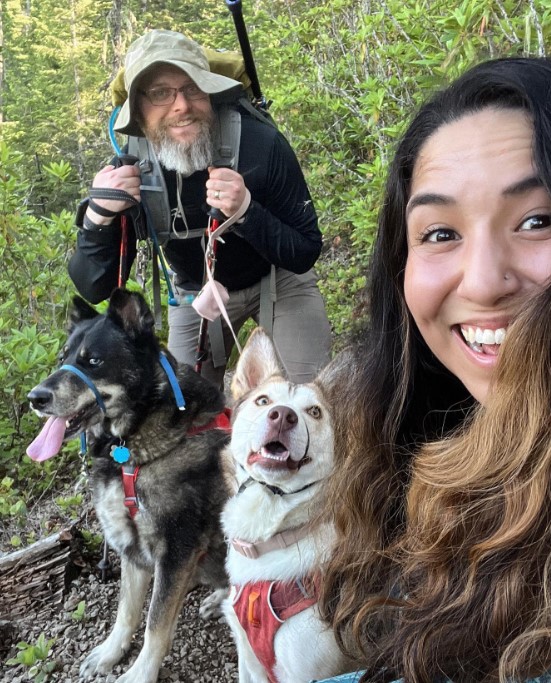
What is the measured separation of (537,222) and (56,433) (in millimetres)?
2435

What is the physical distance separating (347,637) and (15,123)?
18.3 m

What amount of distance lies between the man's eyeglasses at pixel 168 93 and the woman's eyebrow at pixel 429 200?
2172 mm

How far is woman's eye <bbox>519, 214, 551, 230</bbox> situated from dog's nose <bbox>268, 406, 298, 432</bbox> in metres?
1.17

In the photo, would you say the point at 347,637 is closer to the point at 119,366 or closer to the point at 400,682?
the point at 400,682

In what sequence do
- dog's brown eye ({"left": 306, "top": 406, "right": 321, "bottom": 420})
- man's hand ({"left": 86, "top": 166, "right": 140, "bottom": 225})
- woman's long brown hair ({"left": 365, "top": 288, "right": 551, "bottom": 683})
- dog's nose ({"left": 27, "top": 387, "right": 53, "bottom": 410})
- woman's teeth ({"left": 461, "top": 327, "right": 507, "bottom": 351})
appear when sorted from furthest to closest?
man's hand ({"left": 86, "top": 166, "right": 140, "bottom": 225}) < dog's nose ({"left": 27, "top": 387, "right": 53, "bottom": 410}) < dog's brown eye ({"left": 306, "top": 406, "right": 321, "bottom": 420}) < woman's teeth ({"left": 461, "top": 327, "right": 507, "bottom": 351}) < woman's long brown hair ({"left": 365, "top": 288, "right": 551, "bottom": 683})

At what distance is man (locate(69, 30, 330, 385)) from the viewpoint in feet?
9.07

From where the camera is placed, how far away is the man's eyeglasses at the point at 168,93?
287 centimetres

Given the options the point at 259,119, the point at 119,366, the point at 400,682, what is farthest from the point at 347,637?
the point at 259,119

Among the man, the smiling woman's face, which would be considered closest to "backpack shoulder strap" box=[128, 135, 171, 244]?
the man

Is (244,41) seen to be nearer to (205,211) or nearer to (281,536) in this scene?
(205,211)

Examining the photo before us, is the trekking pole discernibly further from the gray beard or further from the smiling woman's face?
the smiling woman's face

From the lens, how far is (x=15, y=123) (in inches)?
634

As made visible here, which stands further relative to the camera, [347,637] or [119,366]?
[119,366]

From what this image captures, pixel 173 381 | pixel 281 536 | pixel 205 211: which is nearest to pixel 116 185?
pixel 205 211
